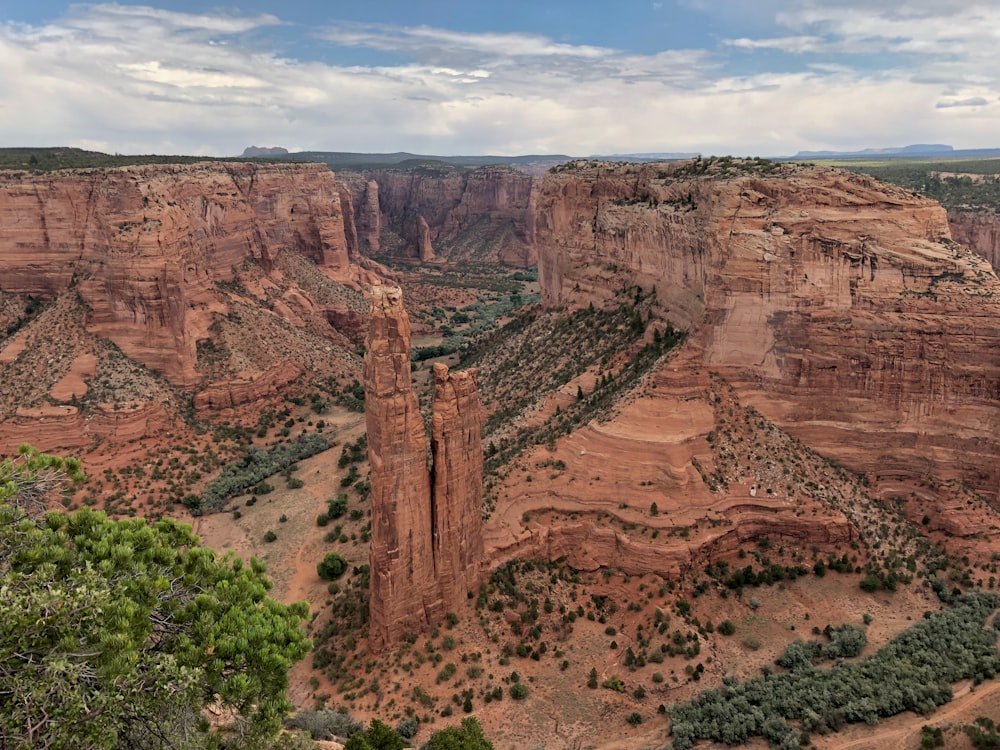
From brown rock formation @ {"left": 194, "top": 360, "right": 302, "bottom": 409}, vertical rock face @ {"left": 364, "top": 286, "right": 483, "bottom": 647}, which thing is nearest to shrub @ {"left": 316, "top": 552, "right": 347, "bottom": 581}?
vertical rock face @ {"left": 364, "top": 286, "right": 483, "bottom": 647}

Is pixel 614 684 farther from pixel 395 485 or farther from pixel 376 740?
pixel 395 485

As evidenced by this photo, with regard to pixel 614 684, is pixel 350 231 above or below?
above

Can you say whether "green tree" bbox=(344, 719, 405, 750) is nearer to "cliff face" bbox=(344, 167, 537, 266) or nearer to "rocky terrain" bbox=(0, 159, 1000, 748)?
"rocky terrain" bbox=(0, 159, 1000, 748)

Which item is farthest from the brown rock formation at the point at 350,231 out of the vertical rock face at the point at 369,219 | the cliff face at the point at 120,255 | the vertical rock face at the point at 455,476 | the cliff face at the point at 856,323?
the vertical rock face at the point at 455,476

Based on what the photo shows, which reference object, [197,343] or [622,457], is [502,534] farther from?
[197,343]

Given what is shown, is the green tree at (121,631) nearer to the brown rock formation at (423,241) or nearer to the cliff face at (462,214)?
the cliff face at (462,214)

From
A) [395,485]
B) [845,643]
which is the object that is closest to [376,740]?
[395,485]
